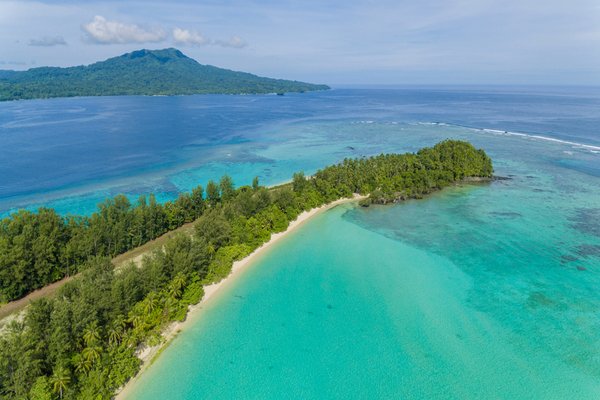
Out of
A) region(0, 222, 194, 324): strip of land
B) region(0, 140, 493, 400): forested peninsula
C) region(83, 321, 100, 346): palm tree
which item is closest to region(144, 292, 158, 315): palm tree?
region(0, 140, 493, 400): forested peninsula

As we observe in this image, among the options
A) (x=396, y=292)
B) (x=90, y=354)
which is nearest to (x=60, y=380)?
(x=90, y=354)

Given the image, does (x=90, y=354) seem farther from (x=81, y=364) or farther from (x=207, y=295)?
(x=207, y=295)

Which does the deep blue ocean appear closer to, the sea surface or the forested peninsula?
the sea surface

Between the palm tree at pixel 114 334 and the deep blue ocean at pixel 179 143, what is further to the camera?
the deep blue ocean at pixel 179 143

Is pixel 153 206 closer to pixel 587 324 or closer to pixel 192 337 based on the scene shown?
pixel 192 337

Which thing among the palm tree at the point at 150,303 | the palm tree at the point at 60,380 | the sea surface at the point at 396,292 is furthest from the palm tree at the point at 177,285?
the palm tree at the point at 60,380

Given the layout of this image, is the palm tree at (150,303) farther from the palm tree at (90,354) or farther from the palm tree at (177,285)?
the palm tree at (90,354)
